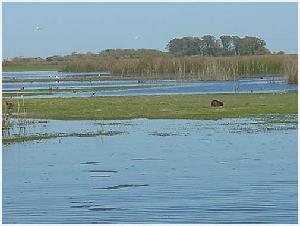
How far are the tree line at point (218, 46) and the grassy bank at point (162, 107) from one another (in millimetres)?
54302

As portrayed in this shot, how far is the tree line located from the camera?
88.8 m

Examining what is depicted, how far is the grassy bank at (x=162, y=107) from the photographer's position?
2497 centimetres

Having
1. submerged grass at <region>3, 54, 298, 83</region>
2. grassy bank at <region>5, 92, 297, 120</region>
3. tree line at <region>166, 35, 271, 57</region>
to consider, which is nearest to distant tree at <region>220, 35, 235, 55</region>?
tree line at <region>166, 35, 271, 57</region>

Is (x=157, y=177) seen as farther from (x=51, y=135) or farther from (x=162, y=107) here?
(x=162, y=107)

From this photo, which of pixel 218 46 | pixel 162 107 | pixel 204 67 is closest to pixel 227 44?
pixel 218 46

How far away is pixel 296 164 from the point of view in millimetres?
14375

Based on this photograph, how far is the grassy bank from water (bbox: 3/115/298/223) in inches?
A: 153

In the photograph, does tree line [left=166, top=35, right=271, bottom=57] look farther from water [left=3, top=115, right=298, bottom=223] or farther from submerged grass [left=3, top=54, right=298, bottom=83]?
water [left=3, top=115, right=298, bottom=223]

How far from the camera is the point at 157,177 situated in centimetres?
1334

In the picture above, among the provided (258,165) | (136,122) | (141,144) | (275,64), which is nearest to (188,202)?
(258,165)

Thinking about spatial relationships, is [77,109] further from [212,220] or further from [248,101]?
[212,220]

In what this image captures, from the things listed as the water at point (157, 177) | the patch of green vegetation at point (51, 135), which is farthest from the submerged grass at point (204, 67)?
the water at point (157, 177)

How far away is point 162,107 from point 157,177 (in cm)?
1452

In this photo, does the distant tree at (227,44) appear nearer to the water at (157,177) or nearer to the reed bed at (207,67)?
the reed bed at (207,67)
